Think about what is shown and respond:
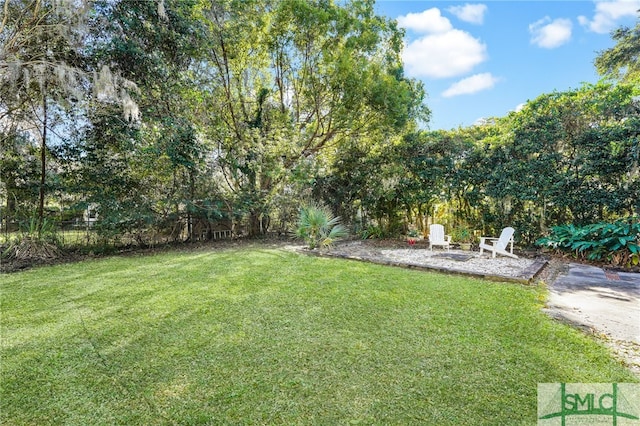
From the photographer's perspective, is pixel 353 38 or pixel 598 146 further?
pixel 353 38

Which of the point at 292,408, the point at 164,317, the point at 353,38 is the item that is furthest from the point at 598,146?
the point at 164,317

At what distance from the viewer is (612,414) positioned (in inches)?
70.1

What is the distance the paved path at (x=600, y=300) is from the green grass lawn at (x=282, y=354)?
1.01ft

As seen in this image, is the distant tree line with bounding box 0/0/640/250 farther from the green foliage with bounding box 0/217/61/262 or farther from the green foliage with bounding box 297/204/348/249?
the green foliage with bounding box 297/204/348/249

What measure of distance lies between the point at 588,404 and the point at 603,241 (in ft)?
17.1

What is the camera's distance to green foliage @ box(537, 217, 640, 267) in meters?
5.42

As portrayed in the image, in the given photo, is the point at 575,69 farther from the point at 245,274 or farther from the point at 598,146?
the point at 245,274

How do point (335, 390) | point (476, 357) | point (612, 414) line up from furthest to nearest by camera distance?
point (476, 357) → point (335, 390) → point (612, 414)

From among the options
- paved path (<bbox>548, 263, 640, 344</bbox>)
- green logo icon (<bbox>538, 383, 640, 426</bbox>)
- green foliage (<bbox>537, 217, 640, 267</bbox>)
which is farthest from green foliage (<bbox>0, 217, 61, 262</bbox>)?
green foliage (<bbox>537, 217, 640, 267</bbox>)

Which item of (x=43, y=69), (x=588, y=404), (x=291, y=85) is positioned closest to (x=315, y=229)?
(x=291, y=85)

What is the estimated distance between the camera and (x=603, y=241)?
18.6 ft

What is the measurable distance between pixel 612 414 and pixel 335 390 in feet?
5.16

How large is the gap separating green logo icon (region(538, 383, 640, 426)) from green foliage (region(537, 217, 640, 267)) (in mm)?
4723

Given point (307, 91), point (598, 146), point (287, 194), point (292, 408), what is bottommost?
point (292, 408)
